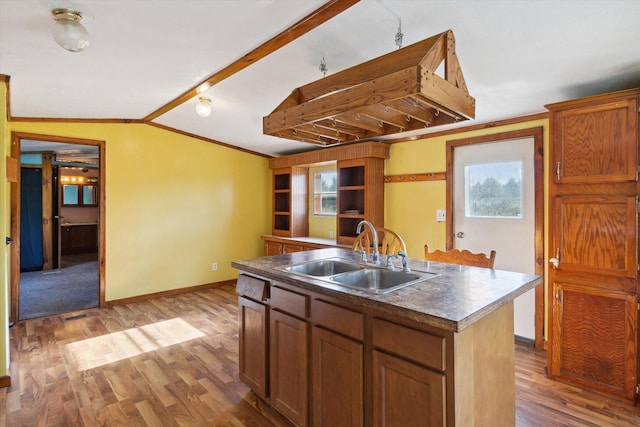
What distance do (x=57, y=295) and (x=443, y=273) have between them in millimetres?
5305

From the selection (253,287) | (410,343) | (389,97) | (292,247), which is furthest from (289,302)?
(292,247)

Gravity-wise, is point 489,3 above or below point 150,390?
above

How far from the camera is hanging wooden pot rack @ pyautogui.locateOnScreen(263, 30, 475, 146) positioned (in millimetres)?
1387

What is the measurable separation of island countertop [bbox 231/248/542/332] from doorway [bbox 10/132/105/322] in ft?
10.7

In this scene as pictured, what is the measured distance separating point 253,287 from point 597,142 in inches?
99.5

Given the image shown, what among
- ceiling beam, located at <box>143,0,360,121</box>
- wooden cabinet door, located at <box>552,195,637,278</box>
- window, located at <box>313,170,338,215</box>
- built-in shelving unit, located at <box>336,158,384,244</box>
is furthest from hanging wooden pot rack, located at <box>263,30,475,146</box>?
window, located at <box>313,170,338,215</box>

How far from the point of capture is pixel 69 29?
1.79 metres

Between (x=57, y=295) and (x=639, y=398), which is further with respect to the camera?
(x=57, y=295)

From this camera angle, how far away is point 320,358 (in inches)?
69.4

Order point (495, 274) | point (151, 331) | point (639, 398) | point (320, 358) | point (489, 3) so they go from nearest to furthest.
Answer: point (489, 3) → point (320, 358) → point (495, 274) → point (639, 398) → point (151, 331)

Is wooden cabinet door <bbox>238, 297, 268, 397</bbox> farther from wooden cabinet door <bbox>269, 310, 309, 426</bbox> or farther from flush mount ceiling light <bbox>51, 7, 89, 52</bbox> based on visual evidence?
flush mount ceiling light <bbox>51, 7, 89, 52</bbox>

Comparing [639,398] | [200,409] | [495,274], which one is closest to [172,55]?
[200,409]

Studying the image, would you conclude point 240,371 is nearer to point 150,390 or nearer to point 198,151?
point 150,390

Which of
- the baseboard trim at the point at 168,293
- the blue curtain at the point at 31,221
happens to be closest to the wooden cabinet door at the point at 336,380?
the baseboard trim at the point at 168,293
